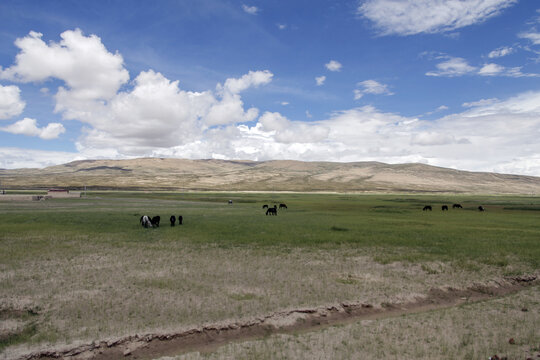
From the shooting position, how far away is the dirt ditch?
28.9ft

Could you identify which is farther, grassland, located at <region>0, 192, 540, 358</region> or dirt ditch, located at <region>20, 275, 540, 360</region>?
grassland, located at <region>0, 192, 540, 358</region>

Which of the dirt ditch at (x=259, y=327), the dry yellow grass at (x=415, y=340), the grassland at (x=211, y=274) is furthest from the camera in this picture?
the grassland at (x=211, y=274)

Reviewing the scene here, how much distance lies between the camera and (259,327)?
33.8ft

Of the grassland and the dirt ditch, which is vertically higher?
the grassland

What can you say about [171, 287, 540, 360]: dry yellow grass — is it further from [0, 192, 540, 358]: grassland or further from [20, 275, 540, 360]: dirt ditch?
[20, 275, 540, 360]: dirt ditch

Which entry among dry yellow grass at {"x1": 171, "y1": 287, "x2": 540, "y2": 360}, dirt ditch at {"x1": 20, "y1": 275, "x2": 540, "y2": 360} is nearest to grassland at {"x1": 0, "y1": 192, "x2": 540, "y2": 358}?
dry yellow grass at {"x1": 171, "y1": 287, "x2": 540, "y2": 360}

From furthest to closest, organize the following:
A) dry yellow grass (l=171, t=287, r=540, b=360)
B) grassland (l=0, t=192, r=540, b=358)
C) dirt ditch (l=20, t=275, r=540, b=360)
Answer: grassland (l=0, t=192, r=540, b=358), dirt ditch (l=20, t=275, r=540, b=360), dry yellow grass (l=171, t=287, r=540, b=360)

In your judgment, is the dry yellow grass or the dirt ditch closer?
the dry yellow grass

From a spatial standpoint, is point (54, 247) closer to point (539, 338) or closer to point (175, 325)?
point (175, 325)

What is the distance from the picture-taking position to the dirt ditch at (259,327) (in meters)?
8.80

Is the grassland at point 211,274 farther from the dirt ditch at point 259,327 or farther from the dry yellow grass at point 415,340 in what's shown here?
the dirt ditch at point 259,327

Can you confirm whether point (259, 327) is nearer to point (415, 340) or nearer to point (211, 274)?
point (415, 340)

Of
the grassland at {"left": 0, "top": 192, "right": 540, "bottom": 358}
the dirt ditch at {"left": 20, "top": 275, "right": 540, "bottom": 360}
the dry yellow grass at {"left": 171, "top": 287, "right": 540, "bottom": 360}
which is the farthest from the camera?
the grassland at {"left": 0, "top": 192, "right": 540, "bottom": 358}

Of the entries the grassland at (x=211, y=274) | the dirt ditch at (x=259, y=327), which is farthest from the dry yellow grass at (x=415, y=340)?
the dirt ditch at (x=259, y=327)
